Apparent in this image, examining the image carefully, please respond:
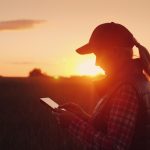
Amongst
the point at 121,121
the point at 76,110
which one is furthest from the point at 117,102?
the point at 76,110

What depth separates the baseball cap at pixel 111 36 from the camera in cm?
513

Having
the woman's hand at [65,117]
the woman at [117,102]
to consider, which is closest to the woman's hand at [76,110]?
the woman at [117,102]

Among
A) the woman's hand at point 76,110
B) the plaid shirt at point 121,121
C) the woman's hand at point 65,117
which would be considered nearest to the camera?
the plaid shirt at point 121,121

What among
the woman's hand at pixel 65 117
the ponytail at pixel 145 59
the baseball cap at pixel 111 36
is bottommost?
the woman's hand at pixel 65 117

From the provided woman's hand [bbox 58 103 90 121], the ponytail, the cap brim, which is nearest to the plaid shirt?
the ponytail

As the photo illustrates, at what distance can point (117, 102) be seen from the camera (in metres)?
4.73

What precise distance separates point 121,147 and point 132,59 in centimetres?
84

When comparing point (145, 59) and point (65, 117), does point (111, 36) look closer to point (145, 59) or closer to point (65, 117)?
point (145, 59)

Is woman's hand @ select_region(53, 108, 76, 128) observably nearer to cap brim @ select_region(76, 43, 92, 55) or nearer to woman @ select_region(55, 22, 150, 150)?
woman @ select_region(55, 22, 150, 150)

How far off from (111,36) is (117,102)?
730mm

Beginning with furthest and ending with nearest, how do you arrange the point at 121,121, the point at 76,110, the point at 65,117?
the point at 76,110, the point at 65,117, the point at 121,121

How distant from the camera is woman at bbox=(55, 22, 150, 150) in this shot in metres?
4.69

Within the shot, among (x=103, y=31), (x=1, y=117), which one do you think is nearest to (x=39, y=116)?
(x=1, y=117)

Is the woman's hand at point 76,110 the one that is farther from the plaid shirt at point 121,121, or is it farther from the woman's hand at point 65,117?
the plaid shirt at point 121,121
